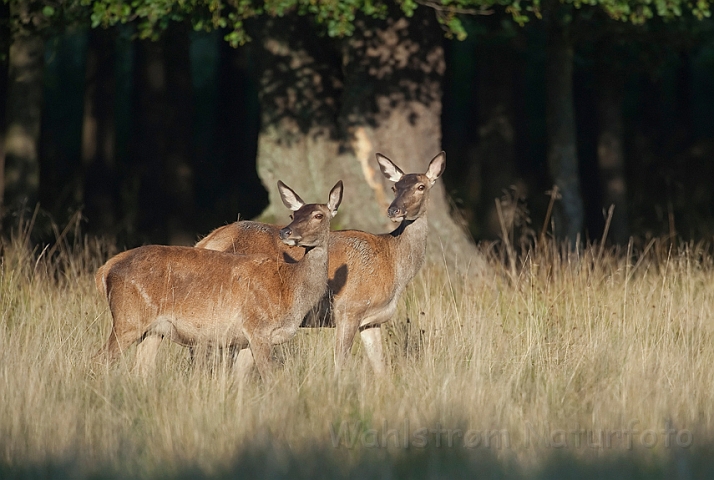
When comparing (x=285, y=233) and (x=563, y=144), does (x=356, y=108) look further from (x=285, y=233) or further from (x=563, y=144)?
(x=285, y=233)

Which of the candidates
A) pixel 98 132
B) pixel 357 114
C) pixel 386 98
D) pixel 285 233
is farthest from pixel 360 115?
pixel 98 132

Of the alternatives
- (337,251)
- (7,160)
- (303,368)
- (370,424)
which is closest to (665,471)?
(370,424)

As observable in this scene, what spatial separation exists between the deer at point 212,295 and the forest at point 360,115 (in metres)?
3.08

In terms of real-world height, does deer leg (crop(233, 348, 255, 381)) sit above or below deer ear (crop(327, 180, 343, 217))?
below

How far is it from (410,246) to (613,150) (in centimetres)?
976

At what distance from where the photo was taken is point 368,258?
8.30 m

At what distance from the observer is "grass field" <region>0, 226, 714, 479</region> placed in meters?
5.46

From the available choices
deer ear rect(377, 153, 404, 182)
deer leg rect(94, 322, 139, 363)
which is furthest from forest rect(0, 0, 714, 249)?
deer leg rect(94, 322, 139, 363)

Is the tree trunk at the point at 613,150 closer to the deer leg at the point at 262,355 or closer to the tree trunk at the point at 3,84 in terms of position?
the tree trunk at the point at 3,84

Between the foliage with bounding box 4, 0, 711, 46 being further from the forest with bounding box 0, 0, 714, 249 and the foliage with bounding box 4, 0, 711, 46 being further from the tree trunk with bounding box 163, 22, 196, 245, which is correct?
the tree trunk with bounding box 163, 22, 196, 245

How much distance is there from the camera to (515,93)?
74.7ft

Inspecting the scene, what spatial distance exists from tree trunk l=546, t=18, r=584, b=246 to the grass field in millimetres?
6123

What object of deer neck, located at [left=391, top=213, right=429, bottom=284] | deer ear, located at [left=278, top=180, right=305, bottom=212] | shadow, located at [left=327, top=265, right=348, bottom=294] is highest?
deer ear, located at [left=278, top=180, right=305, bottom=212]

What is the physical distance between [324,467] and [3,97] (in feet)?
42.3
